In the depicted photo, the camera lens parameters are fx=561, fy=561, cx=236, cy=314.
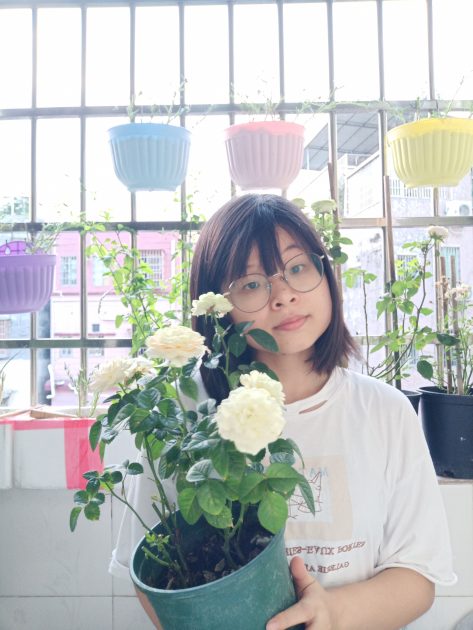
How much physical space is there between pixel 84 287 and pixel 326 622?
1.51 m

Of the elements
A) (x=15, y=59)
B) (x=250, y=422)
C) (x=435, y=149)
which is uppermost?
(x=15, y=59)

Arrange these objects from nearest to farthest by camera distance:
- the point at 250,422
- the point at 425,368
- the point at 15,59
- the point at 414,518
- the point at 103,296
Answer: the point at 250,422, the point at 414,518, the point at 425,368, the point at 103,296, the point at 15,59

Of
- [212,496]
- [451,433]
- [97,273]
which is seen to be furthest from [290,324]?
[97,273]

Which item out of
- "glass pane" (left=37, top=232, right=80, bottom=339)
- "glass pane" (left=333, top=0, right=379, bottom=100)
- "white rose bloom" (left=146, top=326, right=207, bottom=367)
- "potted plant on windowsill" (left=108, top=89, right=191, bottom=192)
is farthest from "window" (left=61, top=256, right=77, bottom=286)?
"white rose bloom" (left=146, top=326, right=207, bottom=367)

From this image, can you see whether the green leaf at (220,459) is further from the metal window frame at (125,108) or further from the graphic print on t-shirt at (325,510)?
the metal window frame at (125,108)

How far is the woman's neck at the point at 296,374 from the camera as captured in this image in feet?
3.04

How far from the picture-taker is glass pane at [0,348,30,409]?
187 cm

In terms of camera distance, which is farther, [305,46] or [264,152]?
[305,46]

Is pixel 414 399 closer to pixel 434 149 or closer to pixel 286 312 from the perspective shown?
pixel 434 149

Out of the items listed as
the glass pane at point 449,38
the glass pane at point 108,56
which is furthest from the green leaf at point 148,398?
the glass pane at point 449,38

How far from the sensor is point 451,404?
1.52 m

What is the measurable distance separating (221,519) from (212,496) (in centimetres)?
4

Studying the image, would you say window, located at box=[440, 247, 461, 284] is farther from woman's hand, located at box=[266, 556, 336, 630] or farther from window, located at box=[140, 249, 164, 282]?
woman's hand, located at box=[266, 556, 336, 630]

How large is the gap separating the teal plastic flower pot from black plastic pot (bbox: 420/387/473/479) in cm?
106
